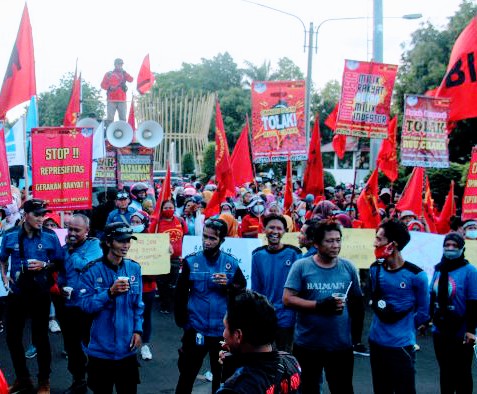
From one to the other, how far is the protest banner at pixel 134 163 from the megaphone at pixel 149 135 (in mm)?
389

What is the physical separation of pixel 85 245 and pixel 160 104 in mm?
29301

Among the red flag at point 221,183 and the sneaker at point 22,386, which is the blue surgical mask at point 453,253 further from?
the red flag at point 221,183

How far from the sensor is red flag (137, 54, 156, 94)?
21.8 m

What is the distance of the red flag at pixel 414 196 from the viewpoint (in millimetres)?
9633

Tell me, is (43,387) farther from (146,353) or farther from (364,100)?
(364,100)

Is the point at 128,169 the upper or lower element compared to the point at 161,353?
upper

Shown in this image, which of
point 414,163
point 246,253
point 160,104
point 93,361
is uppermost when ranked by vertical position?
point 160,104

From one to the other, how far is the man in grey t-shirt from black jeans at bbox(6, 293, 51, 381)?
8.50 feet

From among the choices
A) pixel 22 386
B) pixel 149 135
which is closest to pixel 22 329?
pixel 22 386

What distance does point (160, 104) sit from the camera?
3488 cm

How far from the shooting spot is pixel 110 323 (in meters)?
4.81

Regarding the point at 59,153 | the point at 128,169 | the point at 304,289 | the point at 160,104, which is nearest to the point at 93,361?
the point at 304,289

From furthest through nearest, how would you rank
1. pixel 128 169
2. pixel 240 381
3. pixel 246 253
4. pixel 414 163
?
pixel 128 169 < pixel 414 163 < pixel 246 253 < pixel 240 381

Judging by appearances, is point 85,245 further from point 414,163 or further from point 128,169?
point 128,169
